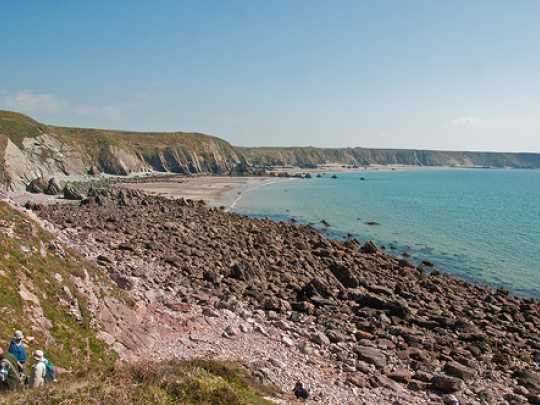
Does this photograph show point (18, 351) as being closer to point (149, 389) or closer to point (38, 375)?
point (38, 375)

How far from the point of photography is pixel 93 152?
347 feet

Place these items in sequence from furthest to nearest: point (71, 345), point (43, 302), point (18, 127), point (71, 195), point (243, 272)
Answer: point (18, 127)
point (71, 195)
point (243, 272)
point (43, 302)
point (71, 345)

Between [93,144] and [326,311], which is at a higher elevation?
[93,144]

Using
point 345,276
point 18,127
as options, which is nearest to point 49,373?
point 345,276

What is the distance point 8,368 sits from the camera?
836 cm

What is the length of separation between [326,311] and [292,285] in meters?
3.61

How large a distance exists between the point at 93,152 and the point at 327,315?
327 ft

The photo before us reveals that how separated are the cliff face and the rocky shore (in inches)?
1403

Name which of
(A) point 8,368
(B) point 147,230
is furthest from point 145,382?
(B) point 147,230

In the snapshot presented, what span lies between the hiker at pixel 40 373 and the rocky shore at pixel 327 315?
456 cm

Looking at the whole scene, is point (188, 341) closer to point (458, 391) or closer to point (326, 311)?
point (326, 311)

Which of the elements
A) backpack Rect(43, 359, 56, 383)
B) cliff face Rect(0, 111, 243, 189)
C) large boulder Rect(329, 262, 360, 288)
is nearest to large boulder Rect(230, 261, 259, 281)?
large boulder Rect(329, 262, 360, 288)

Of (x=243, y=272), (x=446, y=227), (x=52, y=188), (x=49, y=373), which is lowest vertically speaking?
(x=446, y=227)

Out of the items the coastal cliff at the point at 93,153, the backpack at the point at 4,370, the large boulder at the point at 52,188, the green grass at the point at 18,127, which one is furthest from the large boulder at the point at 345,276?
the green grass at the point at 18,127
